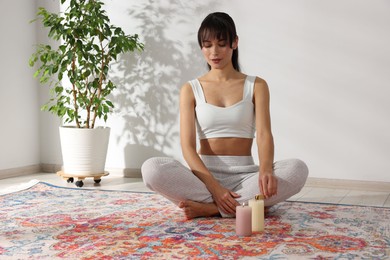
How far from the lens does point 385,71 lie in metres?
3.64

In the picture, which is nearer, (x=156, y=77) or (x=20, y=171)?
(x=156, y=77)

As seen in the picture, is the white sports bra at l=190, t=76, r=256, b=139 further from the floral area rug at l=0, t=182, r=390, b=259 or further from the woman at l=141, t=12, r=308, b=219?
the floral area rug at l=0, t=182, r=390, b=259

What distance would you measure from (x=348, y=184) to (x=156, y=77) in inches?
57.6

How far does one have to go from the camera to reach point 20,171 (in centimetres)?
445

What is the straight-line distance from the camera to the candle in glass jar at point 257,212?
2373 mm

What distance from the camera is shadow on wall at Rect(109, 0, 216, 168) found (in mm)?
4137

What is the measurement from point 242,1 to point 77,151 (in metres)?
1.44

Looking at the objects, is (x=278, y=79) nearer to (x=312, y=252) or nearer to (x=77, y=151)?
(x=77, y=151)

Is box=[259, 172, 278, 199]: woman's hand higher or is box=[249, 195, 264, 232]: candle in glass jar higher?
box=[259, 172, 278, 199]: woman's hand

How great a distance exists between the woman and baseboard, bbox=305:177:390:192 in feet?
3.57

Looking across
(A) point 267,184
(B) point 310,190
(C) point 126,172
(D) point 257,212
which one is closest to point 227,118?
(A) point 267,184

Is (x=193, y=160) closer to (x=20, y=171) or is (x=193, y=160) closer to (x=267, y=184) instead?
(x=267, y=184)

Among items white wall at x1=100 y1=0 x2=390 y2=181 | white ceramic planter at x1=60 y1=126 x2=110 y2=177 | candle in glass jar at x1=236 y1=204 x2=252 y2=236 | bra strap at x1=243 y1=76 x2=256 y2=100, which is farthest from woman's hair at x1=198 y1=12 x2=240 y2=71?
white ceramic planter at x1=60 y1=126 x2=110 y2=177

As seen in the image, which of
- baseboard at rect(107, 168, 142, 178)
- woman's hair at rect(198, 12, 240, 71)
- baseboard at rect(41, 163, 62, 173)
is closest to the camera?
woman's hair at rect(198, 12, 240, 71)
